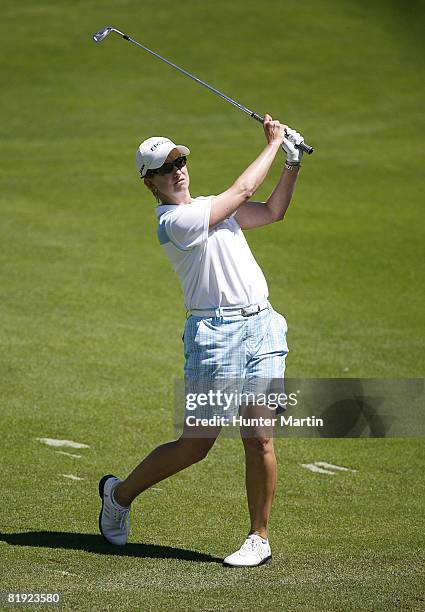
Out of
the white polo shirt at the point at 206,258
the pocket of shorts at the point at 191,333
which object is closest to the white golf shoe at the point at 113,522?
the pocket of shorts at the point at 191,333

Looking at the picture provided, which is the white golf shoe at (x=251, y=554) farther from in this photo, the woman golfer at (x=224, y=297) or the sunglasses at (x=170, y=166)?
the sunglasses at (x=170, y=166)

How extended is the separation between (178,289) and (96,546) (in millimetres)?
7447

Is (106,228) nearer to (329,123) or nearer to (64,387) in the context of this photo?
(64,387)

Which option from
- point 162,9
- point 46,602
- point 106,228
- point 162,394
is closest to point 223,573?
point 46,602

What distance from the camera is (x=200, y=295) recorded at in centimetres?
559

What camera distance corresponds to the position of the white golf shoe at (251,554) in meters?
5.50

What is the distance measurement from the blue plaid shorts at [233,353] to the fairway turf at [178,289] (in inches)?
34.6

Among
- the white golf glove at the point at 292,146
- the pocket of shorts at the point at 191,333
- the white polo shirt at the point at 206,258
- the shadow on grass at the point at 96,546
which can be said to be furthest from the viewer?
the white golf glove at the point at 292,146

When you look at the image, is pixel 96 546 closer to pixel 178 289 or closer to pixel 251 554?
pixel 251 554

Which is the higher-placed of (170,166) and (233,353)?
(170,166)

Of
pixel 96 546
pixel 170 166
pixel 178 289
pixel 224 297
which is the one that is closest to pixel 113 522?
pixel 96 546

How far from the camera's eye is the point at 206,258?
553 cm

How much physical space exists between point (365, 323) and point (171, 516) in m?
6.05

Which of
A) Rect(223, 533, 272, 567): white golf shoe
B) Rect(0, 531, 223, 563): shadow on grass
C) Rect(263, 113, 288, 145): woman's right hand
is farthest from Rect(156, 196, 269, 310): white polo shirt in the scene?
Rect(0, 531, 223, 563): shadow on grass
